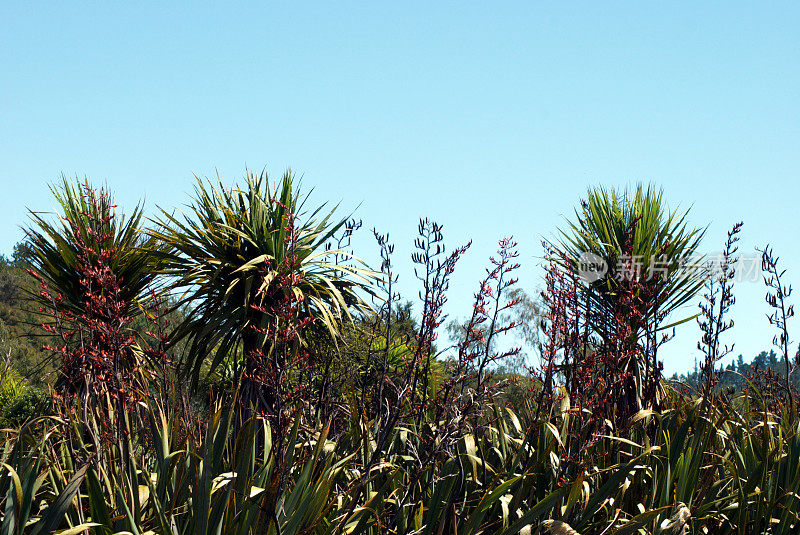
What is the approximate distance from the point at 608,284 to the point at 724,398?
1453 mm

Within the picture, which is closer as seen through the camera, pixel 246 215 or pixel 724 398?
pixel 724 398

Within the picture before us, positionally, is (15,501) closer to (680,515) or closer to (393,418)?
(393,418)

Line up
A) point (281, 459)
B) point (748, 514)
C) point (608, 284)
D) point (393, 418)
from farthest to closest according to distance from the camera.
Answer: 1. point (608, 284)
2. point (748, 514)
3. point (393, 418)
4. point (281, 459)

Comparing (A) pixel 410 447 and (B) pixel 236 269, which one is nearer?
(A) pixel 410 447

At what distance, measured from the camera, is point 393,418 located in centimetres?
280

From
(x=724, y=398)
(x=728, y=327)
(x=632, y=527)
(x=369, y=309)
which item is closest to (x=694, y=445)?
(x=728, y=327)

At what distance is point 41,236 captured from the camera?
7.11 meters

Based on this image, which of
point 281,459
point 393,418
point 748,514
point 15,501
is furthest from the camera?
point 748,514

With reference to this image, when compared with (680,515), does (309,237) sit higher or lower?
higher

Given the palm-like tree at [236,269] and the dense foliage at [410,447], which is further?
the palm-like tree at [236,269]

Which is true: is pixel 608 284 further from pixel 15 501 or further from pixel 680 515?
pixel 15 501

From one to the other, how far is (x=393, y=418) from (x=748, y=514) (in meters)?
1.91

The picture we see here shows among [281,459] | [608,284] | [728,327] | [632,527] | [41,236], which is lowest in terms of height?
[632,527]

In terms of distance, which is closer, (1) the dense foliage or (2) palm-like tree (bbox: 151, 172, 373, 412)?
(1) the dense foliage
